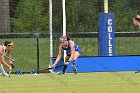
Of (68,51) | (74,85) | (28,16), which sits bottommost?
(74,85)

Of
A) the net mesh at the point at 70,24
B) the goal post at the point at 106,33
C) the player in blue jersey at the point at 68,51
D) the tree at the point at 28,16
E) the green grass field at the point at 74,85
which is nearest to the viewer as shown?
the green grass field at the point at 74,85

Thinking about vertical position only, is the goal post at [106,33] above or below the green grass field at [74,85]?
above

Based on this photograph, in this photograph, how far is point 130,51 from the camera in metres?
29.7

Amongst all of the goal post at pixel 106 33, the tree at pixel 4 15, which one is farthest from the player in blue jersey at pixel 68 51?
the tree at pixel 4 15

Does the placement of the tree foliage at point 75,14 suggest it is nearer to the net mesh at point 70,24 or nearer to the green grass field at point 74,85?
the net mesh at point 70,24

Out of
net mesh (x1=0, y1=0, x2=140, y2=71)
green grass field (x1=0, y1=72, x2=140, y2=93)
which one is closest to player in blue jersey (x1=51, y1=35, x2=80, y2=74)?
green grass field (x1=0, y1=72, x2=140, y2=93)

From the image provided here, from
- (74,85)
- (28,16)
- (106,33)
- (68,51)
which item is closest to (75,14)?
(28,16)

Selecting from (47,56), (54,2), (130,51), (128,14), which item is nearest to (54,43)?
(54,2)

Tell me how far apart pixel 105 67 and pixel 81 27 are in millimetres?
12267

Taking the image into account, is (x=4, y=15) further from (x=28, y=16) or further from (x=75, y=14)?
(x=28, y=16)

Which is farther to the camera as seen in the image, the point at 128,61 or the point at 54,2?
the point at 54,2

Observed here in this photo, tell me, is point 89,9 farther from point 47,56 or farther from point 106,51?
point 106,51

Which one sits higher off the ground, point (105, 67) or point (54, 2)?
point (54, 2)

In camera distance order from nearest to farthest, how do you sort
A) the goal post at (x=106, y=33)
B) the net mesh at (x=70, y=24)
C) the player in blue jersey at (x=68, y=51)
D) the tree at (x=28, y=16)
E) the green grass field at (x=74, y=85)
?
1. the green grass field at (x=74, y=85)
2. the player in blue jersey at (x=68, y=51)
3. the goal post at (x=106, y=33)
4. the net mesh at (x=70, y=24)
5. the tree at (x=28, y=16)
